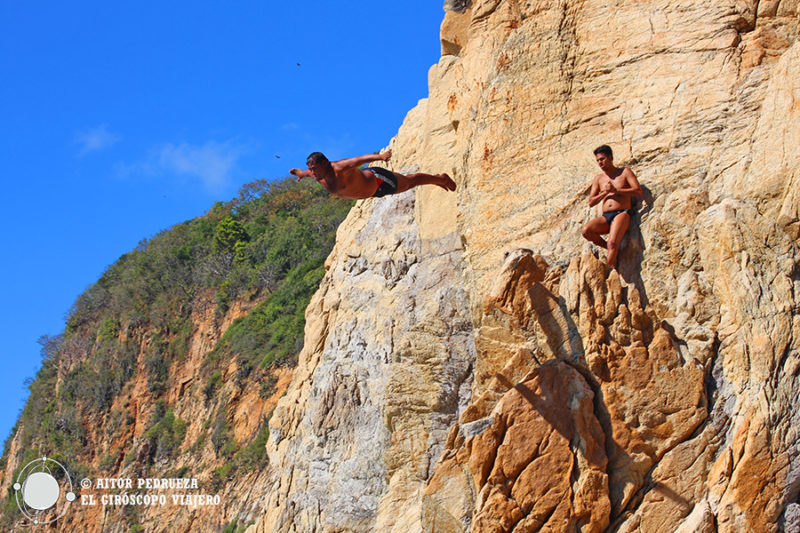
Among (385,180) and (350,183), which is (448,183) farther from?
(350,183)

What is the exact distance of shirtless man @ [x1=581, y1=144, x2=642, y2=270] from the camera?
902cm

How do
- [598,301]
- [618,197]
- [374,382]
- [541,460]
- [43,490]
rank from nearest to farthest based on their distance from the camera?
[541,460], [598,301], [618,197], [374,382], [43,490]

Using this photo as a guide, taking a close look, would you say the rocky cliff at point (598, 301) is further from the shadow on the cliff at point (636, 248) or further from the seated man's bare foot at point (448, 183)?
the seated man's bare foot at point (448, 183)

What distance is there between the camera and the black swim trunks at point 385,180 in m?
10.6

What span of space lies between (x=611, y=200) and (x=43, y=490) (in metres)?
20.8

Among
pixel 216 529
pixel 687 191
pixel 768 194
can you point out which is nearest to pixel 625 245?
pixel 687 191

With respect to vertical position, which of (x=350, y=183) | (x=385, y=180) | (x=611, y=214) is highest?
(x=385, y=180)

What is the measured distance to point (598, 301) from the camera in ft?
29.4

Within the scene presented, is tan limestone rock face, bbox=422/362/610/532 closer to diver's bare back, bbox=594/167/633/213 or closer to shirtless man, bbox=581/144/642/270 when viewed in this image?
shirtless man, bbox=581/144/642/270

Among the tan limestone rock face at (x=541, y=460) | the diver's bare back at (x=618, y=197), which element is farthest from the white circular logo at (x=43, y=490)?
the diver's bare back at (x=618, y=197)

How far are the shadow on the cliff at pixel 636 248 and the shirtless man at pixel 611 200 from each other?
87 mm

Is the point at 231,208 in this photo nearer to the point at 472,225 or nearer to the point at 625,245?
the point at 472,225

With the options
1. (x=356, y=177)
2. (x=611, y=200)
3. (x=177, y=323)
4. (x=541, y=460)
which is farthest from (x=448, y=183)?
(x=177, y=323)

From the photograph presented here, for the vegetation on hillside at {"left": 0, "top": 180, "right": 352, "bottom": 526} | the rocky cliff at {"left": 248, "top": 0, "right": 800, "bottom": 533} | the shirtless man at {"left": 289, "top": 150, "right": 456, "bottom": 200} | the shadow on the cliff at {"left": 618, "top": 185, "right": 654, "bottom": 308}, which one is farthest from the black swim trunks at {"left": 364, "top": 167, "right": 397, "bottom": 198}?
the vegetation on hillside at {"left": 0, "top": 180, "right": 352, "bottom": 526}
